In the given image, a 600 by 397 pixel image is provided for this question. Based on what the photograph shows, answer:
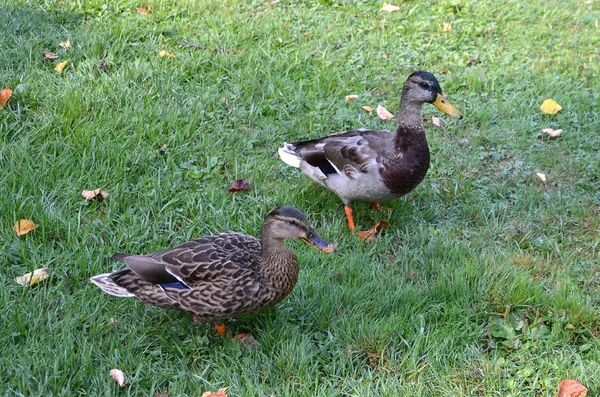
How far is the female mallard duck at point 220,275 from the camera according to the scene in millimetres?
3189

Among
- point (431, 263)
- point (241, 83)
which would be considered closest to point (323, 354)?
point (431, 263)

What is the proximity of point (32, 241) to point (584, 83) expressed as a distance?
4.47 m

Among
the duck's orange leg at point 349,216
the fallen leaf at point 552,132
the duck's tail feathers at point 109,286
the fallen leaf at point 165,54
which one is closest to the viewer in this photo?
the duck's tail feathers at point 109,286

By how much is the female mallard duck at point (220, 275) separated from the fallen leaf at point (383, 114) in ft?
7.60

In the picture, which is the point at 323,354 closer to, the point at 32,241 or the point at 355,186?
the point at 355,186

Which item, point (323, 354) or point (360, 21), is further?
point (360, 21)

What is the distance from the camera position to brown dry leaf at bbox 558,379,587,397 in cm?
298

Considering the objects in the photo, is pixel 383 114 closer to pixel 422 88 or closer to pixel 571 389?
A: pixel 422 88

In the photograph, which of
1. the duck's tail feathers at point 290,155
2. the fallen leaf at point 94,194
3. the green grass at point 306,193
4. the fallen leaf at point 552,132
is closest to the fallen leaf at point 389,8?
the green grass at point 306,193

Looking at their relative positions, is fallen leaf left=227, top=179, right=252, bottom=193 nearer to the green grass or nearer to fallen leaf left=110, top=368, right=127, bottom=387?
the green grass

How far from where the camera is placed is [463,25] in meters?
6.52

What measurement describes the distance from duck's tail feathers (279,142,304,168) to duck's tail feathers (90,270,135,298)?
4.98ft

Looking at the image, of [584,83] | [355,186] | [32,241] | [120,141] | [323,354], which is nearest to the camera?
[323,354]

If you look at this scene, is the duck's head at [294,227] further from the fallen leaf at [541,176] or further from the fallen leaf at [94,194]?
the fallen leaf at [541,176]
